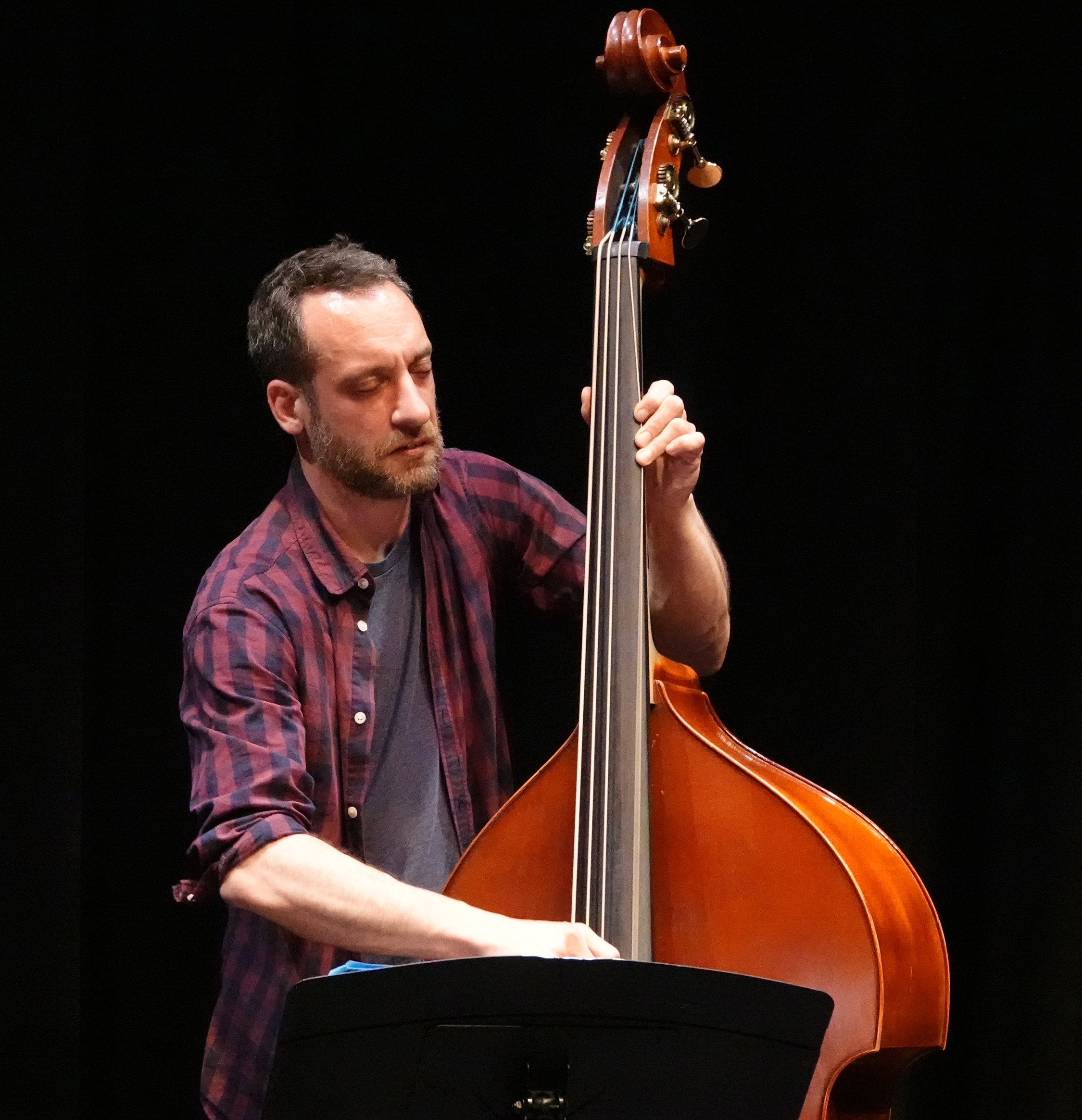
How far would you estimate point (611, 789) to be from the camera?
56.8 inches

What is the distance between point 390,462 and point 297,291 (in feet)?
0.82

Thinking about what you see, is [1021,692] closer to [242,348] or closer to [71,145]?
[242,348]

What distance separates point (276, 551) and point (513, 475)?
32 centimetres

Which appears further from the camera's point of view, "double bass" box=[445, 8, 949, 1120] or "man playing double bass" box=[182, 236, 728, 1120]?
"man playing double bass" box=[182, 236, 728, 1120]

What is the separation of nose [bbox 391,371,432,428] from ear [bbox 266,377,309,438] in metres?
0.14

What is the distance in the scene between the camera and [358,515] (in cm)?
185

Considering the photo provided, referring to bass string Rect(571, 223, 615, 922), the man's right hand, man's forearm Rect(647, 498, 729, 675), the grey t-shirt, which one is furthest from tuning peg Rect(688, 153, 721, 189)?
the man's right hand

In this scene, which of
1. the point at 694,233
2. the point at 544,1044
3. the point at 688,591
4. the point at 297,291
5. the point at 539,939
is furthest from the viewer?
the point at 297,291

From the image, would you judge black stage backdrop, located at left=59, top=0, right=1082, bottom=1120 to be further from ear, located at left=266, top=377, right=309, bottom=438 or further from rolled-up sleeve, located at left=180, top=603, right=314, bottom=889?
rolled-up sleeve, located at left=180, top=603, right=314, bottom=889

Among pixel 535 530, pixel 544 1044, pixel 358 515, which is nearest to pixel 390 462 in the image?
pixel 358 515

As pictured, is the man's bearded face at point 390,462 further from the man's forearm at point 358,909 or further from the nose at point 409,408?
the man's forearm at point 358,909

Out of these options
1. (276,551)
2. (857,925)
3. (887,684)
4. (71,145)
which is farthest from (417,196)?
(857,925)

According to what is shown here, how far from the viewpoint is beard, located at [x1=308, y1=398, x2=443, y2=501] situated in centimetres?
177

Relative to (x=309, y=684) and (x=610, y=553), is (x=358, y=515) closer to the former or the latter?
(x=309, y=684)
